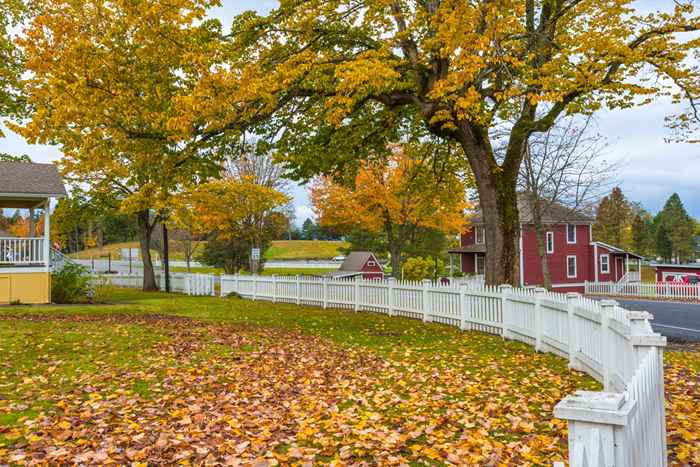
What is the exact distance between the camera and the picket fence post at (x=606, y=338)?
7180 millimetres

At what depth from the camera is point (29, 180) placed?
19.5 m

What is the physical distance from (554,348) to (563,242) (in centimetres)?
3389

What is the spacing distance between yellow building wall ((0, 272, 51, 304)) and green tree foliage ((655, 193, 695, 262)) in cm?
8501

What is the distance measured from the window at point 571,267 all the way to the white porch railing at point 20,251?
35.8m

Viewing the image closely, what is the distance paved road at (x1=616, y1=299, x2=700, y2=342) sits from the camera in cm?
1731

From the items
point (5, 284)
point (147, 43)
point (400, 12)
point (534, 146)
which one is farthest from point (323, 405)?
point (534, 146)

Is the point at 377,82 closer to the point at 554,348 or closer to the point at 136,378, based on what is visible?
the point at 554,348

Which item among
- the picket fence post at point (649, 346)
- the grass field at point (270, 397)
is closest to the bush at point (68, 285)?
the grass field at point (270, 397)

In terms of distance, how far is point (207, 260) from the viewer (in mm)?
39625

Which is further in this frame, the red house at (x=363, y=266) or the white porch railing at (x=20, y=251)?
the red house at (x=363, y=266)

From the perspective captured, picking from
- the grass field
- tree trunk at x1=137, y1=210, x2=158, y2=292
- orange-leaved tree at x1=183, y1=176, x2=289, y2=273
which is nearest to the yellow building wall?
the grass field

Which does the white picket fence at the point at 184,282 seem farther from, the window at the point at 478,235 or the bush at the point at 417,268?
the window at the point at 478,235

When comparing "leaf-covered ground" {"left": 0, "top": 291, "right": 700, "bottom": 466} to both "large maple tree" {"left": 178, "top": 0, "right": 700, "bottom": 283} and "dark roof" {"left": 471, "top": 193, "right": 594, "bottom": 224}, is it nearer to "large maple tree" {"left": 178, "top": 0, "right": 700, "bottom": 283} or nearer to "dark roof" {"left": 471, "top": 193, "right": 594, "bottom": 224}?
"large maple tree" {"left": 178, "top": 0, "right": 700, "bottom": 283}

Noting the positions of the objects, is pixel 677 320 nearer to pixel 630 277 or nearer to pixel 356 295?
pixel 356 295
